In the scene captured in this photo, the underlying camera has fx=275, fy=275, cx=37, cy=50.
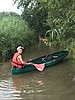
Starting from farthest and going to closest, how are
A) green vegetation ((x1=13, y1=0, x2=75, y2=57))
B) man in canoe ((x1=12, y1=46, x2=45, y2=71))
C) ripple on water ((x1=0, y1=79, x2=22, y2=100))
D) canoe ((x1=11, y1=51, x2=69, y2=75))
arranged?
canoe ((x1=11, y1=51, x2=69, y2=75))
man in canoe ((x1=12, y1=46, x2=45, y2=71))
ripple on water ((x1=0, y1=79, x2=22, y2=100))
green vegetation ((x1=13, y1=0, x2=75, y2=57))

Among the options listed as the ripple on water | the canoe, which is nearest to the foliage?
the canoe

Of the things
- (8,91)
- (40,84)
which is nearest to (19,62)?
(40,84)

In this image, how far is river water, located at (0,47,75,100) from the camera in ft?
30.6

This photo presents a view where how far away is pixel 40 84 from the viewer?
36.1ft

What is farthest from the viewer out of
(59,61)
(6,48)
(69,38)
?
(6,48)

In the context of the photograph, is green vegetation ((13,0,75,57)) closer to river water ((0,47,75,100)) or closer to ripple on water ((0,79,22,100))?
river water ((0,47,75,100))

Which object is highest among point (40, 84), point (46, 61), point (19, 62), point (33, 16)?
point (33, 16)

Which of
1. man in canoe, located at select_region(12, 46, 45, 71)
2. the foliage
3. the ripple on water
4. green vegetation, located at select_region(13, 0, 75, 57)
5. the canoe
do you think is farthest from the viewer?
the foliage

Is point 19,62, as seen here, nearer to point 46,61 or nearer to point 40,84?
point 40,84

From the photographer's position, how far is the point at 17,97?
9242mm

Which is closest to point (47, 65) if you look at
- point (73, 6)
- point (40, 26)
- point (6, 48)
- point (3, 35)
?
point (6, 48)

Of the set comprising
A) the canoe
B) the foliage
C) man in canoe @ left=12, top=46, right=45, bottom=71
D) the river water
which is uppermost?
the foliage

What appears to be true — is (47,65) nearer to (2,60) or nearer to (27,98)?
(2,60)

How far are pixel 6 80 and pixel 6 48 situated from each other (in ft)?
16.2
